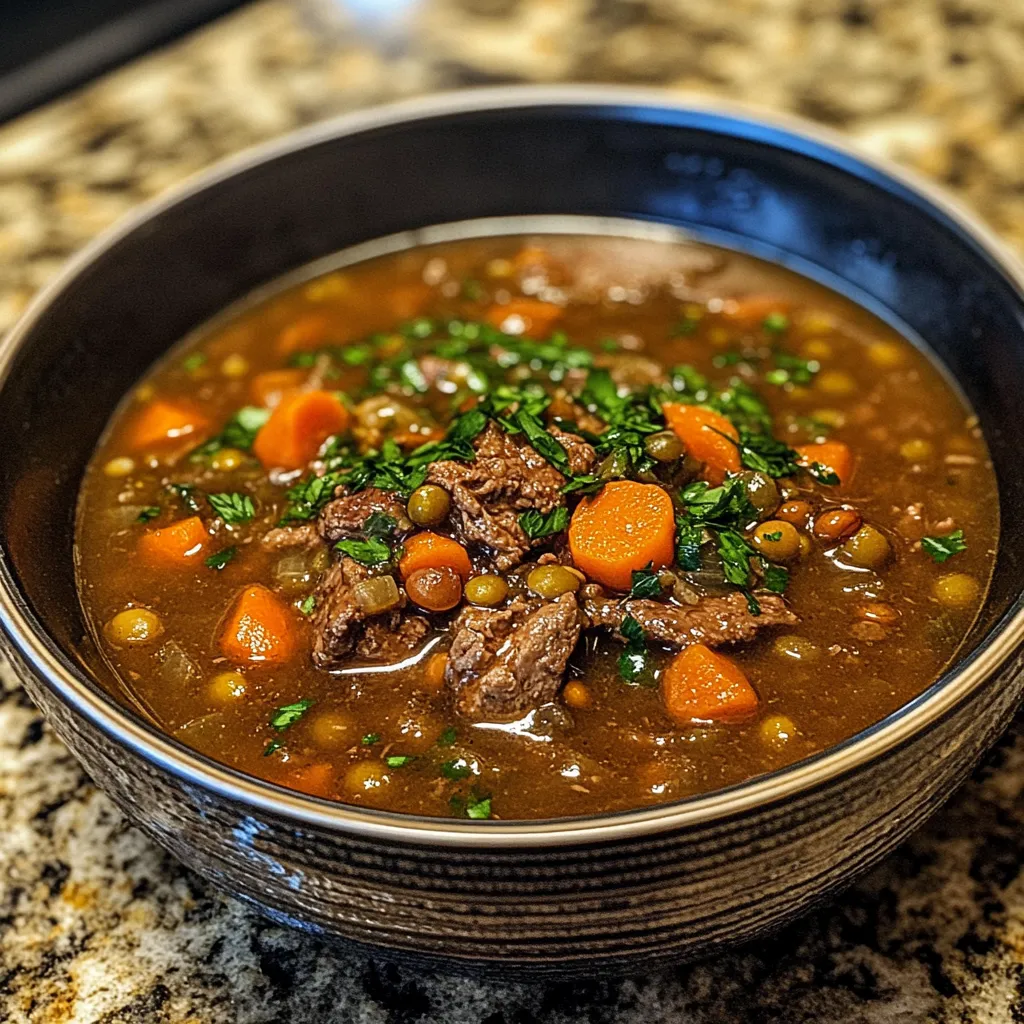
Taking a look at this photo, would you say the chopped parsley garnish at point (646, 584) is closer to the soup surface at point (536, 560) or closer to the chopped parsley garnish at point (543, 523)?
the soup surface at point (536, 560)

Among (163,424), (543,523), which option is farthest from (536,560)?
(163,424)

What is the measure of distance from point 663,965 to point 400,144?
2.68m

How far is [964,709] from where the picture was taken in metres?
2.02

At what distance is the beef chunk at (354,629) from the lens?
257cm

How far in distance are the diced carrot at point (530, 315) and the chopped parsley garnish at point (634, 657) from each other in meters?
1.34

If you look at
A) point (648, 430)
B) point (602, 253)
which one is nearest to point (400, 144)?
point (602, 253)

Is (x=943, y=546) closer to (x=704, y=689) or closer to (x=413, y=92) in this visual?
(x=704, y=689)

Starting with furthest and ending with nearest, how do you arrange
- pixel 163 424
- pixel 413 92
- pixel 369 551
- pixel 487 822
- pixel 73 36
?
pixel 73 36 → pixel 413 92 → pixel 163 424 → pixel 369 551 → pixel 487 822

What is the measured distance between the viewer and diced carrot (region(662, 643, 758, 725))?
244 centimetres

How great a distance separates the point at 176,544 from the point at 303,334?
1008mm

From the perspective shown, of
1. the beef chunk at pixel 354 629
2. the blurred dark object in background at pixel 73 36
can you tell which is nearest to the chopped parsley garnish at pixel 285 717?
the beef chunk at pixel 354 629

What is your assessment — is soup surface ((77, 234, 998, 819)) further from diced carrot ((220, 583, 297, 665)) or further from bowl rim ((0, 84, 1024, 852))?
bowl rim ((0, 84, 1024, 852))

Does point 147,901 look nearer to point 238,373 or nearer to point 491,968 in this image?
point 491,968

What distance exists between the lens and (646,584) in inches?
102
